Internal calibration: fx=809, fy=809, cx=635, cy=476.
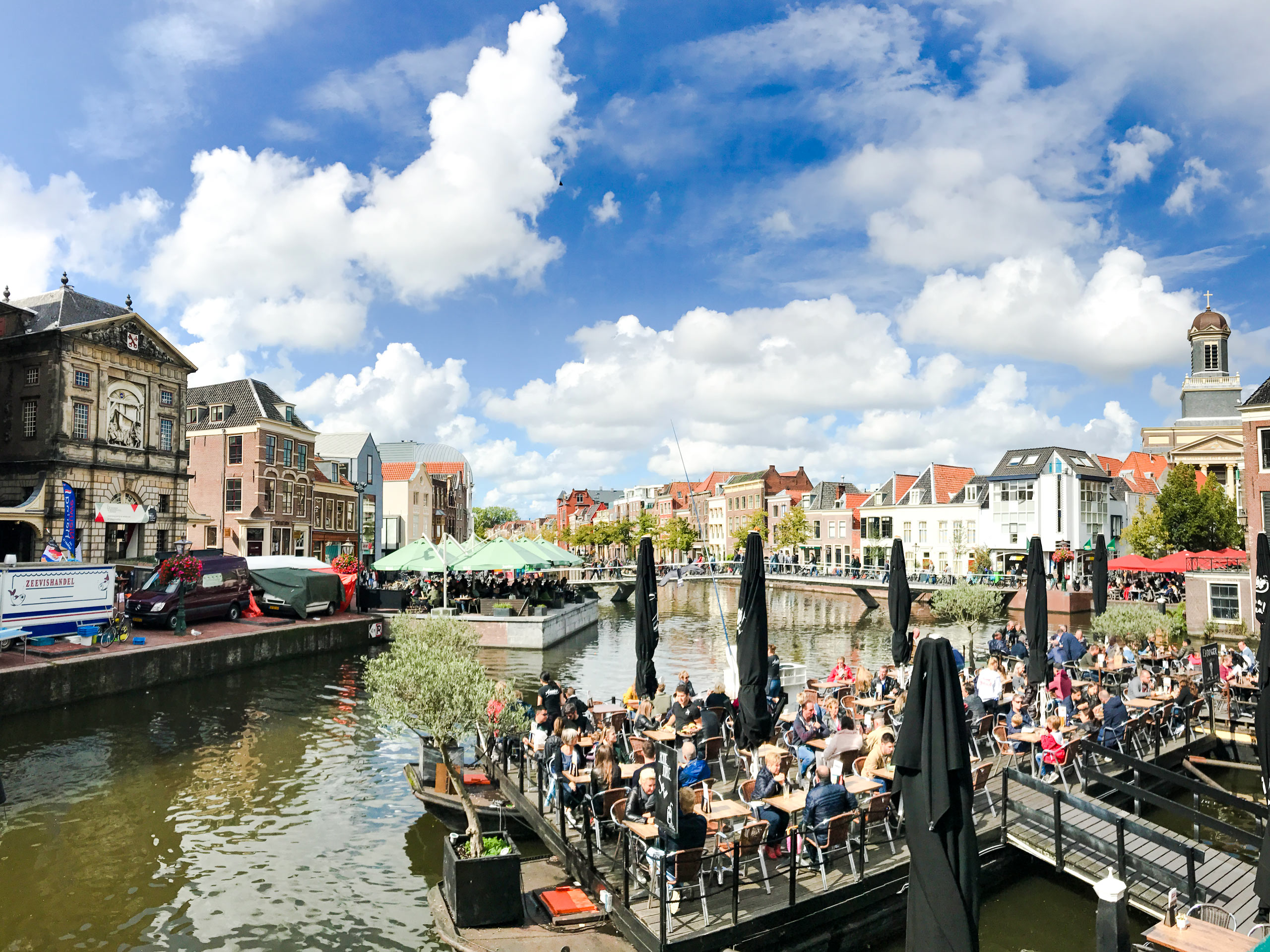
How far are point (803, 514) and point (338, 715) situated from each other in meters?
61.8

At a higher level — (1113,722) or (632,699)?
(1113,722)

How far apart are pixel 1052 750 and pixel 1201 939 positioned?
16.8 ft

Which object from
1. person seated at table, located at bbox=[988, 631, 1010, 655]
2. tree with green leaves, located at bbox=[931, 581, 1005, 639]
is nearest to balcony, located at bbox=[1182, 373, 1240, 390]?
tree with green leaves, located at bbox=[931, 581, 1005, 639]

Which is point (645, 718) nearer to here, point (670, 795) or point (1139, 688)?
point (670, 795)

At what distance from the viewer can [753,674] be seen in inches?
481

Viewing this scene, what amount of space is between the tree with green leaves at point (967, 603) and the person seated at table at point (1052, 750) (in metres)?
19.5

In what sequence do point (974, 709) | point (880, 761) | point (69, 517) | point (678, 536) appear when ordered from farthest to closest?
point (678, 536) → point (69, 517) → point (974, 709) → point (880, 761)

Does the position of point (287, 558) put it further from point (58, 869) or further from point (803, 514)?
point (803, 514)

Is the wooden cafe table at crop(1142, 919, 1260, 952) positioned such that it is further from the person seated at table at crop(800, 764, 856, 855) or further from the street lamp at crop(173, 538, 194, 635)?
the street lamp at crop(173, 538, 194, 635)

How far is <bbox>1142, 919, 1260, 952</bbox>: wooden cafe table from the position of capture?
6762mm

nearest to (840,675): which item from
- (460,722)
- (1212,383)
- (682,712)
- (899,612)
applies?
(899,612)

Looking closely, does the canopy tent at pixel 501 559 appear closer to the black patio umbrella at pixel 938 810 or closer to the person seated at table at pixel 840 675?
the person seated at table at pixel 840 675

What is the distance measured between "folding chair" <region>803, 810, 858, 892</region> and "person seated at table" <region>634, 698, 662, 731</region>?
5.05 meters

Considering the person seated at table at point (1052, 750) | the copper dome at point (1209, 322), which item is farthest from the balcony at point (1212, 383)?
the person seated at table at point (1052, 750)
